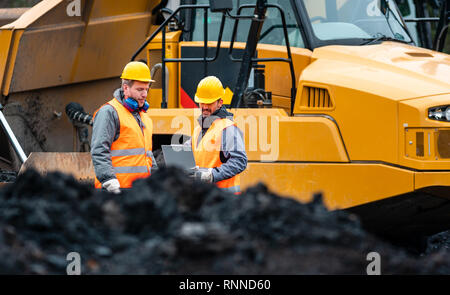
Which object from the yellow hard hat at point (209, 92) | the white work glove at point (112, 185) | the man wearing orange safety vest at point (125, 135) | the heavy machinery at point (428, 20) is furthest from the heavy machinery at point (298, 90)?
the white work glove at point (112, 185)

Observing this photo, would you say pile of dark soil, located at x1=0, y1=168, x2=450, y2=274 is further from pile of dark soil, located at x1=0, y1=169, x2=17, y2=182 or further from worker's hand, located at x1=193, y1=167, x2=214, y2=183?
pile of dark soil, located at x1=0, y1=169, x2=17, y2=182

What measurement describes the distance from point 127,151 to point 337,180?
1.48 meters

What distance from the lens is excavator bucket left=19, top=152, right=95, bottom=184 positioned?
5914 mm

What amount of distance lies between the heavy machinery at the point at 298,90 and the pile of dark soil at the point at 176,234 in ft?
4.44

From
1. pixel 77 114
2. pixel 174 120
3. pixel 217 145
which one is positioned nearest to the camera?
pixel 217 145

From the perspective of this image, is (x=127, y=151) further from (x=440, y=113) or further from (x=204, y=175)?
(x=440, y=113)

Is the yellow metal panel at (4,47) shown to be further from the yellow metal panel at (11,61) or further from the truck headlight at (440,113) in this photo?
the truck headlight at (440,113)

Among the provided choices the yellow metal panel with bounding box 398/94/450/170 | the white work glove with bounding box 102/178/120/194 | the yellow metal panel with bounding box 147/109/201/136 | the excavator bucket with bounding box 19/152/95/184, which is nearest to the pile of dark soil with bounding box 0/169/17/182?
the excavator bucket with bounding box 19/152/95/184

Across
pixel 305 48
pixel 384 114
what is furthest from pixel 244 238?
pixel 305 48

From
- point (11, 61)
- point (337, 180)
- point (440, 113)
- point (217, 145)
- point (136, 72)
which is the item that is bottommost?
point (337, 180)

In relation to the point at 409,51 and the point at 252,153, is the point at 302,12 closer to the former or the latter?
the point at 409,51

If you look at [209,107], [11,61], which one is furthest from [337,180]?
[11,61]

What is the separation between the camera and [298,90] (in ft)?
16.9

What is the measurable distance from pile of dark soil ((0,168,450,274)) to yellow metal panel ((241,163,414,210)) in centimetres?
130
